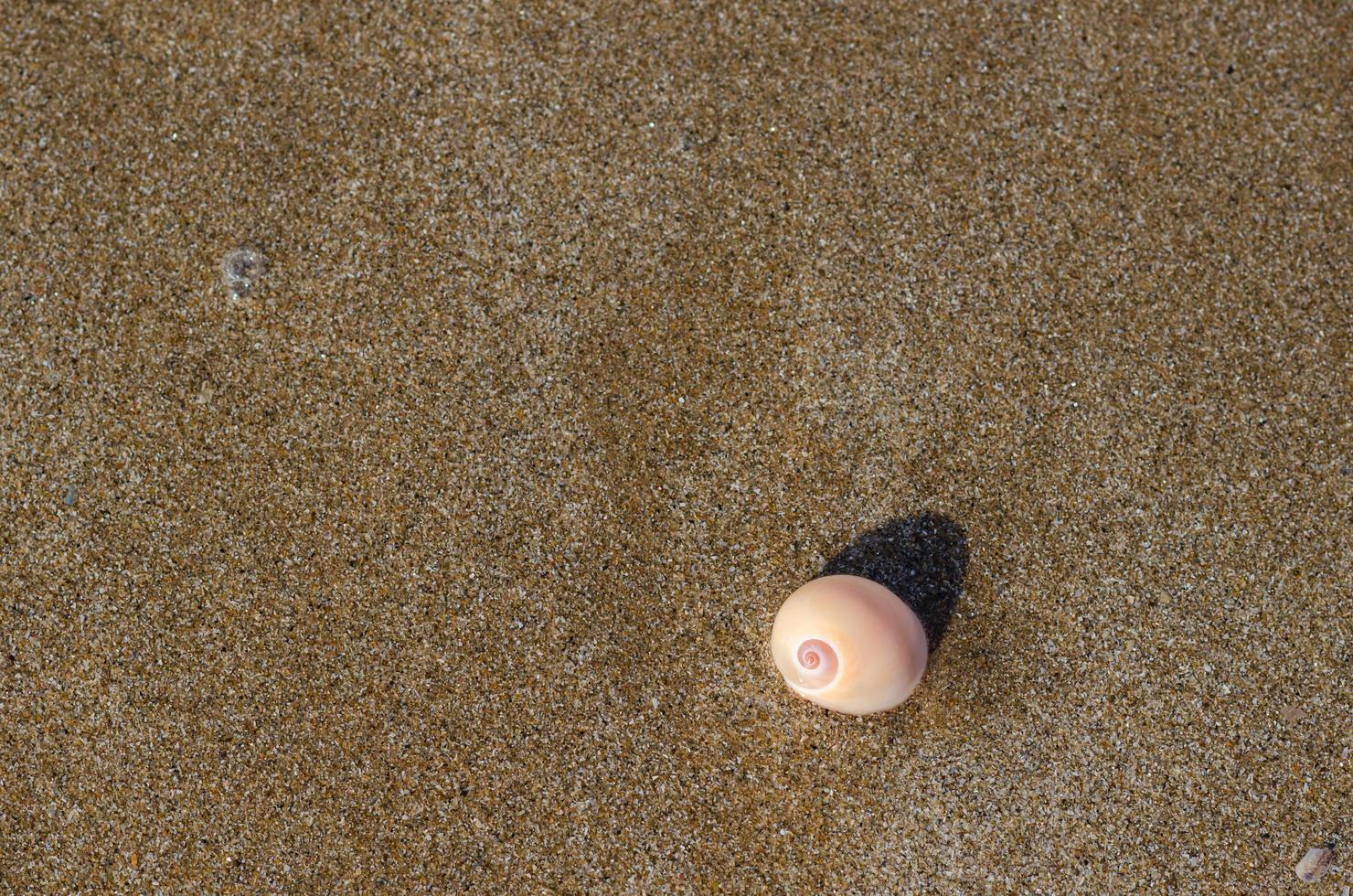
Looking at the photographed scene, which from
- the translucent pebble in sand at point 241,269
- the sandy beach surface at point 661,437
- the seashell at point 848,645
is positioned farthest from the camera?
the translucent pebble in sand at point 241,269

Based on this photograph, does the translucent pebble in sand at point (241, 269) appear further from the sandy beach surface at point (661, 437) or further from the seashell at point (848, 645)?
the seashell at point (848, 645)

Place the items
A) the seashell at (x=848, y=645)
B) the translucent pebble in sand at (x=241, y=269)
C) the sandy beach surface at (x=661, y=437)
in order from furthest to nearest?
the translucent pebble in sand at (x=241, y=269) < the sandy beach surface at (x=661, y=437) < the seashell at (x=848, y=645)

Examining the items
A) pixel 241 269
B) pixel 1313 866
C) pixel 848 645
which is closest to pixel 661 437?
pixel 848 645

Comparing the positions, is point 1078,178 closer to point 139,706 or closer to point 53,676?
point 139,706

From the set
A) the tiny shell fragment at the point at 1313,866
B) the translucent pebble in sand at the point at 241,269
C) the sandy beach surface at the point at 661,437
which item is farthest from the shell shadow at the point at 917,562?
the translucent pebble in sand at the point at 241,269

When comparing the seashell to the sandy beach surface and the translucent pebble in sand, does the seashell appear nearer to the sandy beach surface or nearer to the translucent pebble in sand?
the sandy beach surface

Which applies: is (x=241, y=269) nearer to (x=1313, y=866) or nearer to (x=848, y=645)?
(x=848, y=645)

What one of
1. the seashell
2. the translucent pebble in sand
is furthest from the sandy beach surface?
the seashell
